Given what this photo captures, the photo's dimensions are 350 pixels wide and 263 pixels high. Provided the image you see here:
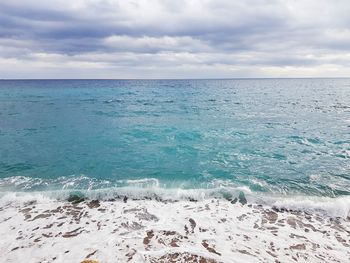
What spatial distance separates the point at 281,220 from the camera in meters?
8.47

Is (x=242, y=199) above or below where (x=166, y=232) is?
below

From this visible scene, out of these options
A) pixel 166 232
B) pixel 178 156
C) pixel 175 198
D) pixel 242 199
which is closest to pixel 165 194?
pixel 175 198

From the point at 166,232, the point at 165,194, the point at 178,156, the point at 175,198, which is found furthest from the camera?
the point at 178,156

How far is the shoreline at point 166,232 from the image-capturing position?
680 centimetres

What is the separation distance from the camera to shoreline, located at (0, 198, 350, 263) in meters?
6.80

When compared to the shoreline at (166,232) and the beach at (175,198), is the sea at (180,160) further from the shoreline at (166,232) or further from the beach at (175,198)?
the shoreline at (166,232)

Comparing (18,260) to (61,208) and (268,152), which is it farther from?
(268,152)

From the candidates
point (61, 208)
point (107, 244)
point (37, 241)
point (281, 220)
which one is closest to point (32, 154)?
point (61, 208)

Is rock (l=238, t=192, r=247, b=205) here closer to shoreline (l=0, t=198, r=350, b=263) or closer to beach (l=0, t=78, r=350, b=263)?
beach (l=0, t=78, r=350, b=263)

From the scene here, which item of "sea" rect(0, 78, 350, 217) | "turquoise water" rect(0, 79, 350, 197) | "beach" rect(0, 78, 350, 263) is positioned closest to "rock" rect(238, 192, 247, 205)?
"beach" rect(0, 78, 350, 263)

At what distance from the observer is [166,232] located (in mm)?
7809

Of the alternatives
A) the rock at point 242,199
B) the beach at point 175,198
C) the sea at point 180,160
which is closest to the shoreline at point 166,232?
the beach at point 175,198

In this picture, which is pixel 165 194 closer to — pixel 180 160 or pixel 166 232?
pixel 166 232

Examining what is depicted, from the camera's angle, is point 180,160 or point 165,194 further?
point 180,160
